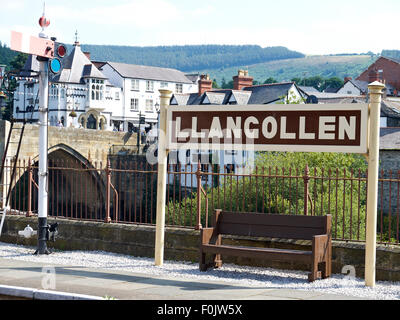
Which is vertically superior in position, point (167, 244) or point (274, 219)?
point (274, 219)

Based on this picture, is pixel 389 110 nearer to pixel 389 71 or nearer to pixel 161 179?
pixel 389 71

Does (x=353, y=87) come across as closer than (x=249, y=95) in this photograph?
No

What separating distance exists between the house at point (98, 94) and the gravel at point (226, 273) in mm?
56220

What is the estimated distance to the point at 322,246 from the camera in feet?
29.2

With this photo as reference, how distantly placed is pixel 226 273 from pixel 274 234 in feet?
3.06

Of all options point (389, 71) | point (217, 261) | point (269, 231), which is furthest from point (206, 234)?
point (389, 71)

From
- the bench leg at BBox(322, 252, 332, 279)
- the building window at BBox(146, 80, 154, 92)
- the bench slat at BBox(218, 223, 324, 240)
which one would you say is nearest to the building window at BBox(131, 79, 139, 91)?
the building window at BBox(146, 80, 154, 92)

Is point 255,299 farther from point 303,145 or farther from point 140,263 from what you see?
point 140,263

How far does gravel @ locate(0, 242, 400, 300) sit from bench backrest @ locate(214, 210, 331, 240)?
0.61 metres

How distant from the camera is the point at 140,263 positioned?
10344 millimetres

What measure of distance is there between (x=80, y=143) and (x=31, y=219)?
28.2 meters

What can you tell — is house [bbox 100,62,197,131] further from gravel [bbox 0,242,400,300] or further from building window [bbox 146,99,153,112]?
gravel [bbox 0,242,400,300]

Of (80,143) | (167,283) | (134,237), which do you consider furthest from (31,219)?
(80,143)

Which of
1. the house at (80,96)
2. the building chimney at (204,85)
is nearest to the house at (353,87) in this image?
the building chimney at (204,85)
